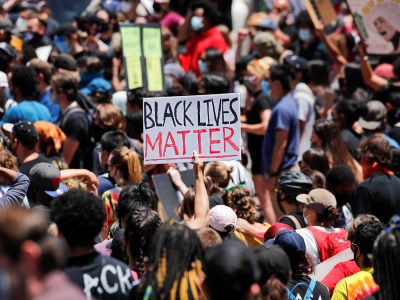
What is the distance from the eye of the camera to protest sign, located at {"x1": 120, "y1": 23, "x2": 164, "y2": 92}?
10.9 meters

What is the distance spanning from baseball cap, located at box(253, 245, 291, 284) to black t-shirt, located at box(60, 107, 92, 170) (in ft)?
16.0

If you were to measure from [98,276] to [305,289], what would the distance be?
4.96 ft

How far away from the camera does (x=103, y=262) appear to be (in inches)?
184

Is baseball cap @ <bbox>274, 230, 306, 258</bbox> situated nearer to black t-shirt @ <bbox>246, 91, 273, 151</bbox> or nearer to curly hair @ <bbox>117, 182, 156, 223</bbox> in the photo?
curly hair @ <bbox>117, 182, 156, 223</bbox>

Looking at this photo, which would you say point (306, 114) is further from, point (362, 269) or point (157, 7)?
point (157, 7)

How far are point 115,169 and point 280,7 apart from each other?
961cm

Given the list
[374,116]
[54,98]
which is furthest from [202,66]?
[374,116]

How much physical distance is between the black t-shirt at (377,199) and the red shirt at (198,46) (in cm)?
593

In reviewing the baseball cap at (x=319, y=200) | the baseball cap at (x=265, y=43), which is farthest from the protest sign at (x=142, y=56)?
the baseball cap at (x=319, y=200)

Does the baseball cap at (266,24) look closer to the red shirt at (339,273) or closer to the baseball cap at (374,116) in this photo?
the baseball cap at (374,116)

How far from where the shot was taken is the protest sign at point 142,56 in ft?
35.6

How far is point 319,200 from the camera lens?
714 cm

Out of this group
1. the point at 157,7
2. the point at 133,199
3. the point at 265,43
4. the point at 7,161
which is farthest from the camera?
the point at 157,7

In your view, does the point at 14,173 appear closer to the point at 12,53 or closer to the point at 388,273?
the point at 388,273
